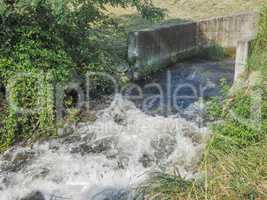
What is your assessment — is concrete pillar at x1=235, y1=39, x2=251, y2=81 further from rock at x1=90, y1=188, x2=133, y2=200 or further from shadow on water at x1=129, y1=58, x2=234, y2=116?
rock at x1=90, y1=188, x2=133, y2=200

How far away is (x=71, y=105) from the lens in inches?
270

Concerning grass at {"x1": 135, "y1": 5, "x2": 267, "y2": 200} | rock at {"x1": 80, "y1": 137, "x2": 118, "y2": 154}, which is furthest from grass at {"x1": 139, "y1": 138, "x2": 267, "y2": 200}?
rock at {"x1": 80, "y1": 137, "x2": 118, "y2": 154}

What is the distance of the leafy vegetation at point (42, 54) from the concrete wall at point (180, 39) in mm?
1328

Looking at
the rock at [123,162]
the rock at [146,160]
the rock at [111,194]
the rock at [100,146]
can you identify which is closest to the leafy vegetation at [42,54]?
the rock at [100,146]

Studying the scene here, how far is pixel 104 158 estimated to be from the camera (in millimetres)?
5625

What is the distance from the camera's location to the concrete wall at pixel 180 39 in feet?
29.2

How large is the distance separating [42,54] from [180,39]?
449 centimetres

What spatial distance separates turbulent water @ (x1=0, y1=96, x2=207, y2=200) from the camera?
500cm

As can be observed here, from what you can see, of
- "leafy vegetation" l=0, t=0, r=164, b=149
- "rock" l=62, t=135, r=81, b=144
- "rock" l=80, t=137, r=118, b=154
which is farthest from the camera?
"leafy vegetation" l=0, t=0, r=164, b=149

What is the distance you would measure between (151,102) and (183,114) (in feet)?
2.59

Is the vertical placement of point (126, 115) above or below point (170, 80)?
below

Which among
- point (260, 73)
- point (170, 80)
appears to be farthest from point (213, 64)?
point (260, 73)

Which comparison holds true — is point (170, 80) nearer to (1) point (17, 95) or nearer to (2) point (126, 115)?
(2) point (126, 115)

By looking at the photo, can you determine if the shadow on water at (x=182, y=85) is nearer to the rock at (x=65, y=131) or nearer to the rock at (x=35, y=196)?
the rock at (x=65, y=131)
